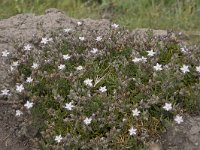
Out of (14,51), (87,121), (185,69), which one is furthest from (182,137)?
(14,51)

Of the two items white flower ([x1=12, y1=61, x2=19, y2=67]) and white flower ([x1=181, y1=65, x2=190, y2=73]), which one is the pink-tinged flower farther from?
white flower ([x1=12, y1=61, x2=19, y2=67])

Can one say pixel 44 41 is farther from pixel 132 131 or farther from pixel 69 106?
pixel 132 131

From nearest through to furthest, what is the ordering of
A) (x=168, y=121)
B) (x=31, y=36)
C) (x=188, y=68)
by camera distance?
(x=168, y=121), (x=188, y=68), (x=31, y=36)

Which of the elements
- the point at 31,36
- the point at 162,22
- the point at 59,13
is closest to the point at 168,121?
the point at 31,36

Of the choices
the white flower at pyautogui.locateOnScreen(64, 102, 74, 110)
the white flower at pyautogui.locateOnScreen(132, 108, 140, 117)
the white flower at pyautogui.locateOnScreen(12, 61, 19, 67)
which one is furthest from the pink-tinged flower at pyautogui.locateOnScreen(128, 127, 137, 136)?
the white flower at pyautogui.locateOnScreen(12, 61, 19, 67)

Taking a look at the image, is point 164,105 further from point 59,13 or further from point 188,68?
point 59,13
